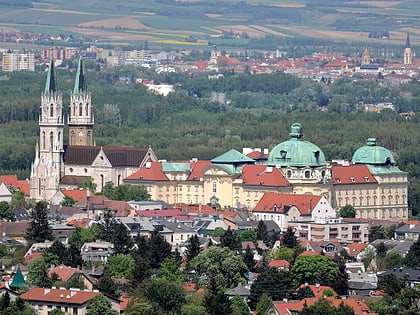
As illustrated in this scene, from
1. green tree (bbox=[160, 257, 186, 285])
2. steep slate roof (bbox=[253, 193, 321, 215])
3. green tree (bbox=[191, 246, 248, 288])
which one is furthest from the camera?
steep slate roof (bbox=[253, 193, 321, 215])

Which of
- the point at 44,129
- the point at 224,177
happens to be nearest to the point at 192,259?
the point at 224,177

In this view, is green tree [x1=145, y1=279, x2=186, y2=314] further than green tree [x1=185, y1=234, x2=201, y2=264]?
No

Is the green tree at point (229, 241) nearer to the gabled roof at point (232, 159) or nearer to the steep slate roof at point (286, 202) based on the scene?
the steep slate roof at point (286, 202)

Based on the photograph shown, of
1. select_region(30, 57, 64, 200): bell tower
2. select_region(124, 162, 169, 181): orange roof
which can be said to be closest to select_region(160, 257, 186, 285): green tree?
select_region(124, 162, 169, 181): orange roof

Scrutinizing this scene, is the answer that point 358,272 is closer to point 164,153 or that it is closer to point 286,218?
point 286,218

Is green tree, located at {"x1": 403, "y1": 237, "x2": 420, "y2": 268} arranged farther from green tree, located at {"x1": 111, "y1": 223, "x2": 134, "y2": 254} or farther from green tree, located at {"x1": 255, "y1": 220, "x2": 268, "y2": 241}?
green tree, located at {"x1": 111, "y1": 223, "x2": 134, "y2": 254}
